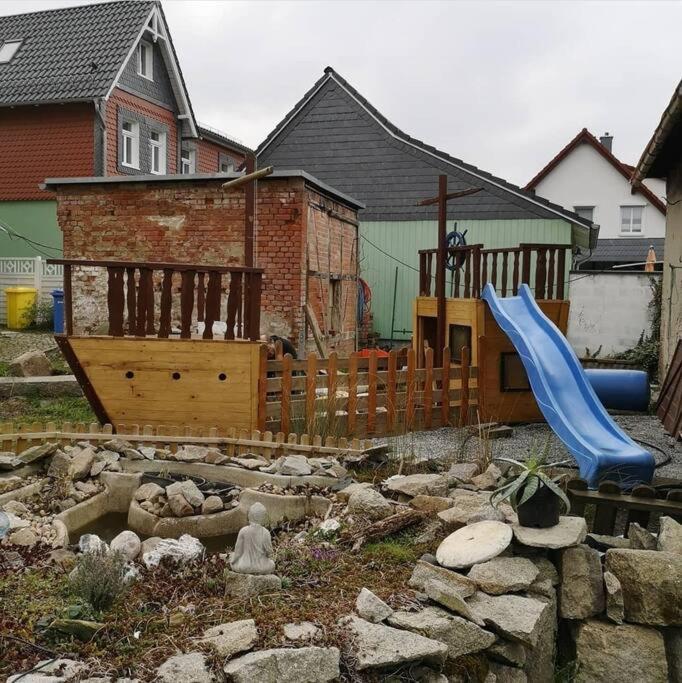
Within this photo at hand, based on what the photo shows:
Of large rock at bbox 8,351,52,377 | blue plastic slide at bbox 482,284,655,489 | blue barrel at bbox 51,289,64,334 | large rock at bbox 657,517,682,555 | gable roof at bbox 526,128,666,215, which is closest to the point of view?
large rock at bbox 657,517,682,555

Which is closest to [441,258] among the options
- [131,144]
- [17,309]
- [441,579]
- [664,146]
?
[664,146]

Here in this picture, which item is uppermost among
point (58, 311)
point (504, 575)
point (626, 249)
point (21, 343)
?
point (626, 249)

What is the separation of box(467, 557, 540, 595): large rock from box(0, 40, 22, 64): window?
2301 cm

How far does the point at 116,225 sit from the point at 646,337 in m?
11.7

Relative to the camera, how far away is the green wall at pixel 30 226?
2120cm

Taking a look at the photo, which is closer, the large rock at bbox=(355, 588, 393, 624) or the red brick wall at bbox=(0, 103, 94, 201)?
the large rock at bbox=(355, 588, 393, 624)

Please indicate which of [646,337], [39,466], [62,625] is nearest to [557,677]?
[62,625]

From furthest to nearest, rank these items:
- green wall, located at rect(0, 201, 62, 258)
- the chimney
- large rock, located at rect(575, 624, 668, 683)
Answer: the chimney
green wall, located at rect(0, 201, 62, 258)
large rock, located at rect(575, 624, 668, 683)

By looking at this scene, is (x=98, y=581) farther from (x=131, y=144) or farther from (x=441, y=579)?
(x=131, y=144)

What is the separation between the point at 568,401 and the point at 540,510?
344 centimetres

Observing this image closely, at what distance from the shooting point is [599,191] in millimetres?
35438

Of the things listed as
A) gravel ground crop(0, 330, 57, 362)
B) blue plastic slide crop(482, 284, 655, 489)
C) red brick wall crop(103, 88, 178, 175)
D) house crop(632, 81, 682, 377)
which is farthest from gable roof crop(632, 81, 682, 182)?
red brick wall crop(103, 88, 178, 175)

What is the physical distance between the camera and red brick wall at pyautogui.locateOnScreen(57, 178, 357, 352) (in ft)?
40.1

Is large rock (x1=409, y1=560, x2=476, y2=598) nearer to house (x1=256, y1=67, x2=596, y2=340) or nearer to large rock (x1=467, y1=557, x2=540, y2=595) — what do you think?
large rock (x1=467, y1=557, x2=540, y2=595)
